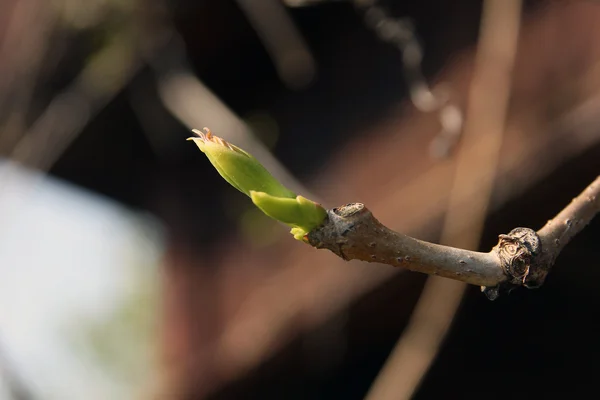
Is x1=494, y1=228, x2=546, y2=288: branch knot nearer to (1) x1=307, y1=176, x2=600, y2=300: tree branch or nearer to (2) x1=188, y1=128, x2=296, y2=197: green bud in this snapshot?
(1) x1=307, y1=176, x2=600, y2=300: tree branch

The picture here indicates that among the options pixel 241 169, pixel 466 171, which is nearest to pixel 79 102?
pixel 466 171

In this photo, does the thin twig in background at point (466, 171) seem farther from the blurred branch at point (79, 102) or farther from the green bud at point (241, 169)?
the blurred branch at point (79, 102)

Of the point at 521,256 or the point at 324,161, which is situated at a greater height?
the point at 324,161

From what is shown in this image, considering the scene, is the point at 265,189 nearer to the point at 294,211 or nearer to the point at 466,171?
the point at 294,211

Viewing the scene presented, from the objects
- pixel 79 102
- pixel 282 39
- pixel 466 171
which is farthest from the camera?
pixel 79 102

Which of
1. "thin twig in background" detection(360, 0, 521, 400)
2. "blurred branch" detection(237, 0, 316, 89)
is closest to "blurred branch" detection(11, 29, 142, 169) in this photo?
"blurred branch" detection(237, 0, 316, 89)

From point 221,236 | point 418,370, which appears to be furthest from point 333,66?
point 418,370
